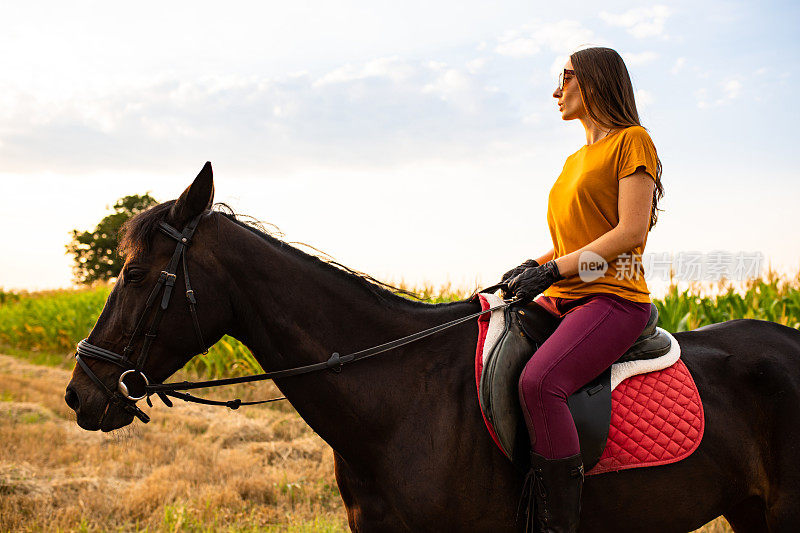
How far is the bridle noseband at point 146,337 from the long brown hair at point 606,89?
6.06 ft

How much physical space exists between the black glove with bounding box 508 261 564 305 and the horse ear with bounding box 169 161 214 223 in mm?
1397

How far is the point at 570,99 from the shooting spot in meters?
2.74

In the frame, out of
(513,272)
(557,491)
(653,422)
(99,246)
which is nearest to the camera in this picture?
(557,491)

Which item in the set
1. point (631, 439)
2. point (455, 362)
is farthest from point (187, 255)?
point (631, 439)

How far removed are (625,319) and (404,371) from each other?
97cm

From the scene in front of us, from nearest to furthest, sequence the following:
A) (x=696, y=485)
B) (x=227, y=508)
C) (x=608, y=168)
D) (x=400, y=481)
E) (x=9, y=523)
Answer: (x=400, y=481), (x=608, y=168), (x=696, y=485), (x=9, y=523), (x=227, y=508)

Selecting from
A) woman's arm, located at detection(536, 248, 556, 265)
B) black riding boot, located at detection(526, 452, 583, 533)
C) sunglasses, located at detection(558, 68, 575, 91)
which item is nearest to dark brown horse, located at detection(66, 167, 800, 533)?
black riding boot, located at detection(526, 452, 583, 533)

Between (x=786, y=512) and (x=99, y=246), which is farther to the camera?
(x=99, y=246)

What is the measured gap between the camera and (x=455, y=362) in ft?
8.18

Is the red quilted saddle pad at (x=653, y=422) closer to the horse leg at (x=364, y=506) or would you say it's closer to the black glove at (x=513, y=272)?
the black glove at (x=513, y=272)

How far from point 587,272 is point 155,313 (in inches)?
71.6

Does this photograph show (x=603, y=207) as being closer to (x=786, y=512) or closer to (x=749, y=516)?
(x=786, y=512)

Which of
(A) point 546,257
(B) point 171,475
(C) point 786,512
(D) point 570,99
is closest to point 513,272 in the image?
(A) point 546,257

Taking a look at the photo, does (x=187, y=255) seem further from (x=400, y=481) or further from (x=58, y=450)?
(x=58, y=450)
